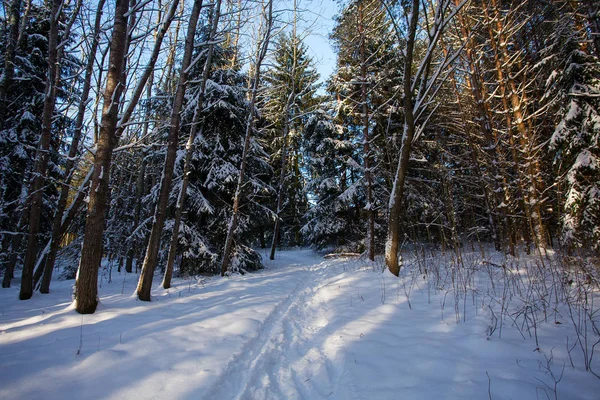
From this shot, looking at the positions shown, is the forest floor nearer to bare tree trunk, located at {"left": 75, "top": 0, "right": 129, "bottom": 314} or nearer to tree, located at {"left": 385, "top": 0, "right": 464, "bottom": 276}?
bare tree trunk, located at {"left": 75, "top": 0, "right": 129, "bottom": 314}

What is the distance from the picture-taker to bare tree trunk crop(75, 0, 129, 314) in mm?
4055

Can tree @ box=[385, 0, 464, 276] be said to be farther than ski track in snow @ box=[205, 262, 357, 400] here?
Yes

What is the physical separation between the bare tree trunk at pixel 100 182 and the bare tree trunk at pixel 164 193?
42.6 inches

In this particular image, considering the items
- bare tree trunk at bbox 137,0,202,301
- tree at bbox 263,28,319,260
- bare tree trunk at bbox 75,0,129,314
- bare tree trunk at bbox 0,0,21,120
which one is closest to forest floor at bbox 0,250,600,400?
bare tree trunk at bbox 75,0,129,314

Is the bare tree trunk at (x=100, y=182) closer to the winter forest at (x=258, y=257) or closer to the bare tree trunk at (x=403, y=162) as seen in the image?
the winter forest at (x=258, y=257)

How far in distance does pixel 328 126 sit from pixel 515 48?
28.0 feet

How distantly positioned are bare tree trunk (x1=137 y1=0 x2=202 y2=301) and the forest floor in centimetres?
62

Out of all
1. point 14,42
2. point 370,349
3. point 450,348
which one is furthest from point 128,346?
point 14,42

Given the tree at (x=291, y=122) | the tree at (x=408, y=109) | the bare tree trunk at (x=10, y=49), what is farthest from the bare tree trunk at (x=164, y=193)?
the tree at (x=291, y=122)

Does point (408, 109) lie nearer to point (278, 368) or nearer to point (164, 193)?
point (278, 368)

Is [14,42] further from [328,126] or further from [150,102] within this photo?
[328,126]

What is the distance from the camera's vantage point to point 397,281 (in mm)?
5504

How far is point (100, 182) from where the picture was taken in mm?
4211

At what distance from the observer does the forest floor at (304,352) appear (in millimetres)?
2115
